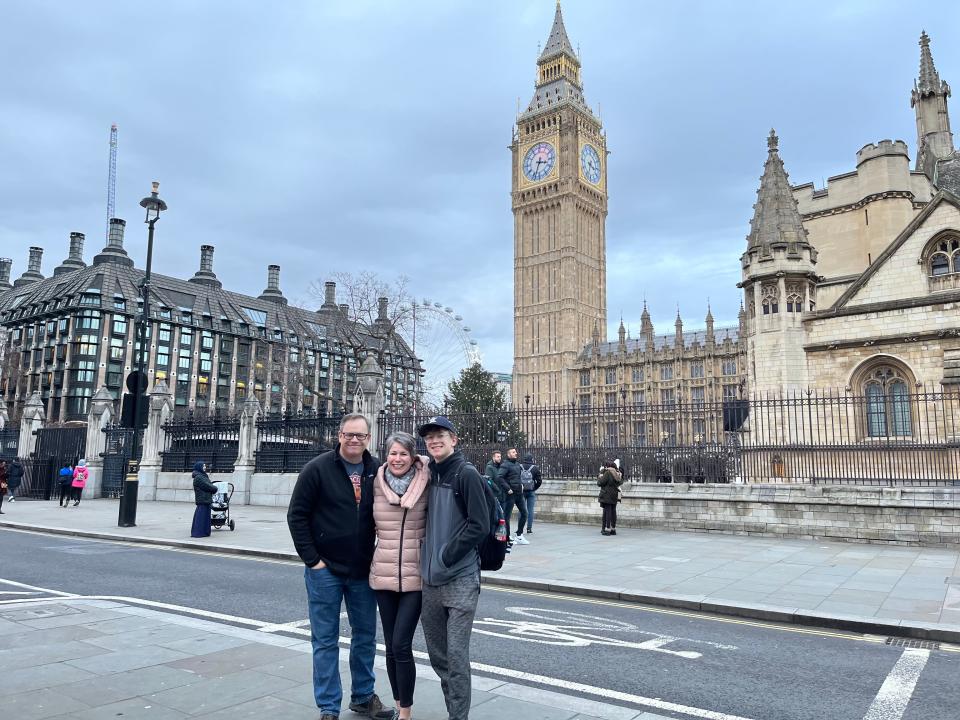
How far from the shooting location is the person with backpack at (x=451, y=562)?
149 inches

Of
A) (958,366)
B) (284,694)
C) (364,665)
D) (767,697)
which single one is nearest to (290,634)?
(284,694)

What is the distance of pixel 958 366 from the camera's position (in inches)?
717

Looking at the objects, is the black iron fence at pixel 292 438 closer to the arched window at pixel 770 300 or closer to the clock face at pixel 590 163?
the arched window at pixel 770 300

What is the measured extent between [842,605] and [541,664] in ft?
14.3

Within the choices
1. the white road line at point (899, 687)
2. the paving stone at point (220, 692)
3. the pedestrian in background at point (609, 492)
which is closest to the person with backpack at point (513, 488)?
the pedestrian in background at point (609, 492)

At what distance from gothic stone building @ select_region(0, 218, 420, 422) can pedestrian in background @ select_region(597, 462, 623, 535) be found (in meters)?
56.1

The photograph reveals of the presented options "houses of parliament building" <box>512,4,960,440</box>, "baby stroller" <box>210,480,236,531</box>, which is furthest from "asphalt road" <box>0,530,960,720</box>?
"houses of parliament building" <box>512,4,960,440</box>

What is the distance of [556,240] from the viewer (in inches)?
3866

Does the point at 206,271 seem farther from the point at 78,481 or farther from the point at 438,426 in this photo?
the point at 438,426

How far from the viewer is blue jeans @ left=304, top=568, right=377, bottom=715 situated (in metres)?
4.02

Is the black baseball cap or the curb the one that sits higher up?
the black baseball cap

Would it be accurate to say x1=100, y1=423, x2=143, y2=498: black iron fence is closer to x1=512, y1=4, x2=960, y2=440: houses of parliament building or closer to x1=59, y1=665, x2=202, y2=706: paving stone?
x1=512, y1=4, x2=960, y2=440: houses of parliament building

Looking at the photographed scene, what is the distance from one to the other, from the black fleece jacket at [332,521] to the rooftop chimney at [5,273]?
13503 centimetres

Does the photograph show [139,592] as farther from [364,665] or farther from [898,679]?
[898,679]
